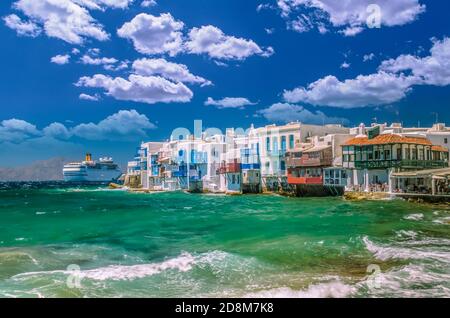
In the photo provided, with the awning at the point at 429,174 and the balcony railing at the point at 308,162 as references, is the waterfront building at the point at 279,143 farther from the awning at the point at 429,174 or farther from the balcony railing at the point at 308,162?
the awning at the point at 429,174

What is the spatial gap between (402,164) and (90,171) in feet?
337

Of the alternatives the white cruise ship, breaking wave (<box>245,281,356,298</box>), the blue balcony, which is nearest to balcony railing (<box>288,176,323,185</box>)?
the blue balcony

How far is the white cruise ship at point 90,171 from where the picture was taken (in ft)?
399

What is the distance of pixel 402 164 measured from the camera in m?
32.5

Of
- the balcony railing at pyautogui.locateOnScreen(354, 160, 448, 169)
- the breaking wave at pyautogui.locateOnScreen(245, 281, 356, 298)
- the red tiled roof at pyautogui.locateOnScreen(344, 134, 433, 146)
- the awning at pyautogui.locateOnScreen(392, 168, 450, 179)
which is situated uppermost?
the red tiled roof at pyautogui.locateOnScreen(344, 134, 433, 146)

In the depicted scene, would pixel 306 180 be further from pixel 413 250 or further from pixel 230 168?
pixel 413 250

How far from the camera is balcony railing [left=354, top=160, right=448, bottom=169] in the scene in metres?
32.5

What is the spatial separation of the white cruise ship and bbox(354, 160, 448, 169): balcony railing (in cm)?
9915

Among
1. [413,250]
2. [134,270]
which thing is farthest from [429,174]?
[134,270]

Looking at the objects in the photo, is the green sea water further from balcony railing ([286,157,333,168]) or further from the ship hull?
the ship hull

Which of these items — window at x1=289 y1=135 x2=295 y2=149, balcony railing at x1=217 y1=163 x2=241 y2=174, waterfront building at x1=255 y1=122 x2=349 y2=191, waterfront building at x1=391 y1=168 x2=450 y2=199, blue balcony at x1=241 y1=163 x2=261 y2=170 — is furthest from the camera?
balcony railing at x1=217 y1=163 x2=241 y2=174

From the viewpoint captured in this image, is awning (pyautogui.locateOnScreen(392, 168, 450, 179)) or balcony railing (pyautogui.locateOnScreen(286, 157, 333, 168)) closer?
awning (pyautogui.locateOnScreen(392, 168, 450, 179))

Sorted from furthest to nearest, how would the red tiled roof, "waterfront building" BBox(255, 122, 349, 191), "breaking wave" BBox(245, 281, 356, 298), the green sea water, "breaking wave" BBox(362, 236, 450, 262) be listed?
"waterfront building" BBox(255, 122, 349, 191) < the red tiled roof < "breaking wave" BBox(362, 236, 450, 262) < the green sea water < "breaking wave" BBox(245, 281, 356, 298)
